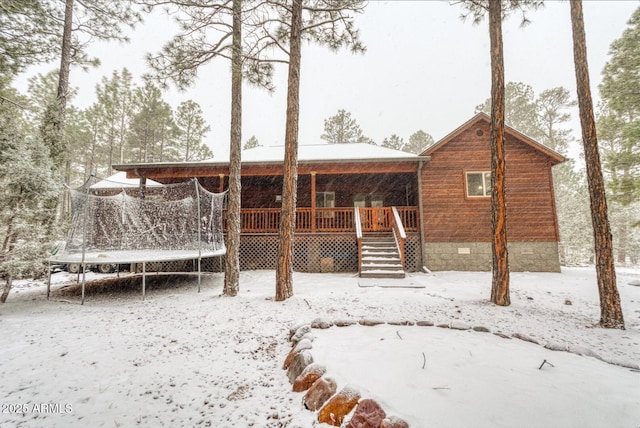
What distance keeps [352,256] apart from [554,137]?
872 inches

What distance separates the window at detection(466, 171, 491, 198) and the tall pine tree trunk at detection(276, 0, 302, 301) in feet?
24.3

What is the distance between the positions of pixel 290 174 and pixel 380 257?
4493mm

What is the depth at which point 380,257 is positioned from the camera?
8523 millimetres

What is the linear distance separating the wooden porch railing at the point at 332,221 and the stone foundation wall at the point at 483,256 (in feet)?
4.05

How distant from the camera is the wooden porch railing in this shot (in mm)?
9797

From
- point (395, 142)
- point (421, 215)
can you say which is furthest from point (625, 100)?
point (395, 142)

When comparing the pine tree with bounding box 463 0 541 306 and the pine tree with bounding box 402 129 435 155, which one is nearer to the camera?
the pine tree with bounding box 463 0 541 306

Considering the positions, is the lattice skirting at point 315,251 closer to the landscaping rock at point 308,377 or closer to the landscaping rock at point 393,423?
the landscaping rock at point 308,377

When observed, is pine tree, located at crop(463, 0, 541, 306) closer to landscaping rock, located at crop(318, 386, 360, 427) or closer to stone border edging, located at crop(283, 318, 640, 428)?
stone border edging, located at crop(283, 318, 640, 428)

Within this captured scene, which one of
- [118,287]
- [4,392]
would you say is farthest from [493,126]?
[118,287]

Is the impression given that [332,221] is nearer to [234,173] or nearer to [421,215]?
[421,215]

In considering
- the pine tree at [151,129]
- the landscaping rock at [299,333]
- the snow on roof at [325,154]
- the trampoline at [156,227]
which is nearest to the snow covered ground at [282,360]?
the landscaping rock at [299,333]

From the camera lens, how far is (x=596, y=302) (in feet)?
18.6

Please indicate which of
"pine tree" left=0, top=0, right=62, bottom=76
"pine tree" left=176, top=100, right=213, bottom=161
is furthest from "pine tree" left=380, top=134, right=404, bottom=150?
"pine tree" left=0, top=0, right=62, bottom=76
